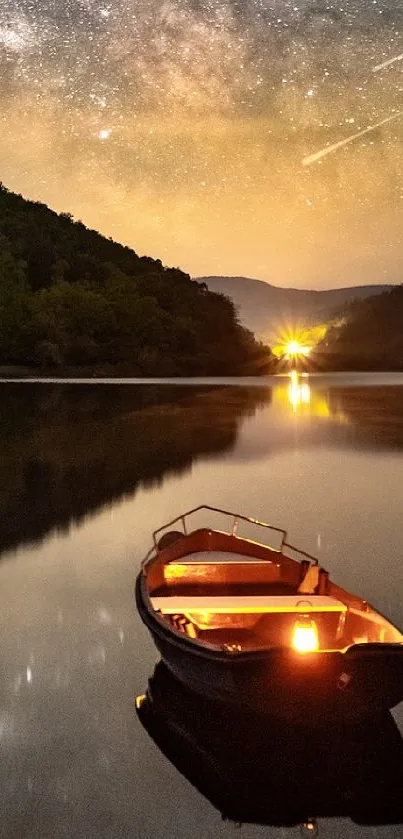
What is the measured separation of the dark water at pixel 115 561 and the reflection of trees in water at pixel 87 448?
0.11 m

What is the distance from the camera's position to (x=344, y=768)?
337 inches

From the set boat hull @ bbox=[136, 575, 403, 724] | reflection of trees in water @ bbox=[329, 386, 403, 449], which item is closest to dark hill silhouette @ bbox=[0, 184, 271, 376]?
reflection of trees in water @ bbox=[329, 386, 403, 449]

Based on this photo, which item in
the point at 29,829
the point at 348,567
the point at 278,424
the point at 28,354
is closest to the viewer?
the point at 29,829

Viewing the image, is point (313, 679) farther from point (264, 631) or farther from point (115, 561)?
point (115, 561)

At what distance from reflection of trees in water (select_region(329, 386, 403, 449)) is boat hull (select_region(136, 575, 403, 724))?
32146 mm

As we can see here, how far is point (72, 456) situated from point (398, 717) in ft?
84.7

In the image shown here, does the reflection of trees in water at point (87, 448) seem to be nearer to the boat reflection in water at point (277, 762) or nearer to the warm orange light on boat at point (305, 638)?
the boat reflection in water at point (277, 762)

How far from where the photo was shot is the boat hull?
26.9 ft

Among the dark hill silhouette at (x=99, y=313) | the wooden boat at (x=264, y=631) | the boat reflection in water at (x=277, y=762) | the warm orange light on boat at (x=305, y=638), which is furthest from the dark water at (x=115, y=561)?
the dark hill silhouette at (x=99, y=313)

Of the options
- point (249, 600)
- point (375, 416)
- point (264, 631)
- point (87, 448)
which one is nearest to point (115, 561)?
point (249, 600)

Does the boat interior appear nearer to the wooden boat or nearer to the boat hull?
the wooden boat

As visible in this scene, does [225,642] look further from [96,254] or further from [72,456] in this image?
[96,254]

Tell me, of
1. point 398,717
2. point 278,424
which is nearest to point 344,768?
point 398,717

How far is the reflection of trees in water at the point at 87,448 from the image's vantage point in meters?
23.0
